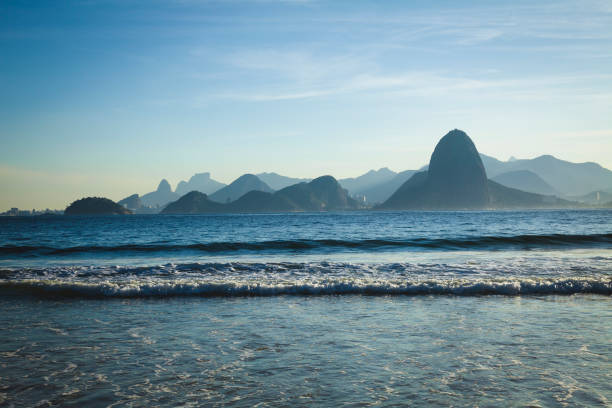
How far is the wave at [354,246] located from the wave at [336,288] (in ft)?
49.6

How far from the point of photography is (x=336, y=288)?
12.6 m

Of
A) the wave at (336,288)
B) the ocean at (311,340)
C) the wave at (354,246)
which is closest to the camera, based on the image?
the ocean at (311,340)

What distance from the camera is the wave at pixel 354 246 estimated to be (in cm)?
2852

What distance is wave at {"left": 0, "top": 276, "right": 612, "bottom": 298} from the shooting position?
1220 cm

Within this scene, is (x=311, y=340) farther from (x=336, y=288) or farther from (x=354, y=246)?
(x=354, y=246)

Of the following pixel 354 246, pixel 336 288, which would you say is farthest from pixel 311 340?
pixel 354 246

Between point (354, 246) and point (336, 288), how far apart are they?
17.7m

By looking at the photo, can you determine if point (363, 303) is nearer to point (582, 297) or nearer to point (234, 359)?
point (234, 359)

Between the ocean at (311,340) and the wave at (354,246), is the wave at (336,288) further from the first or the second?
the wave at (354,246)

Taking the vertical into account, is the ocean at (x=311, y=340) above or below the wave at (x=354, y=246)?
above

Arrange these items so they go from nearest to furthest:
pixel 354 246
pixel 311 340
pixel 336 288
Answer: pixel 311 340 < pixel 336 288 < pixel 354 246

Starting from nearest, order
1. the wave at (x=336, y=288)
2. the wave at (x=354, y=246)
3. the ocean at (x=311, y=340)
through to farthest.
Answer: the ocean at (x=311, y=340), the wave at (x=336, y=288), the wave at (x=354, y=246)

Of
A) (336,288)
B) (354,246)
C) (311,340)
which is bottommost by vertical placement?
(354,246)

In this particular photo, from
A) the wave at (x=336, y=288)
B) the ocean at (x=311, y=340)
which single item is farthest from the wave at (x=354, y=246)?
the wave at (x=336, y=288)
